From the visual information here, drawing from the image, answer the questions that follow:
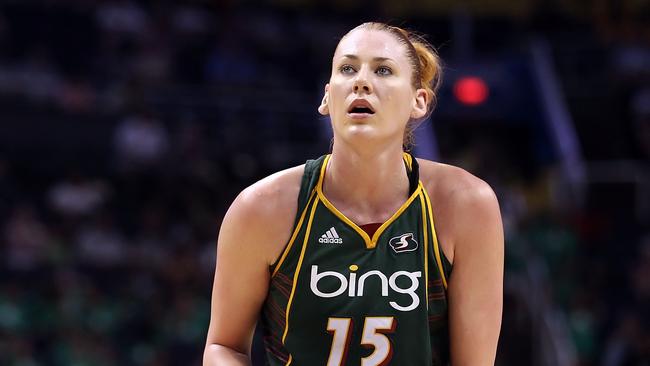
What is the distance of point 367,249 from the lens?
3.04 metres

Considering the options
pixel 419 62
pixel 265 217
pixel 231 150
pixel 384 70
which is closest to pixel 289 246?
pixel 265 217

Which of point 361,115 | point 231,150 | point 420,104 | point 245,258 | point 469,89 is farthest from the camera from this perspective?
point 469,89

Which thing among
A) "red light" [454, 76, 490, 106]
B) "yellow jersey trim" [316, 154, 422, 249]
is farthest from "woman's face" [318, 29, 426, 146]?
"red light" [454, 76, 490, 106]

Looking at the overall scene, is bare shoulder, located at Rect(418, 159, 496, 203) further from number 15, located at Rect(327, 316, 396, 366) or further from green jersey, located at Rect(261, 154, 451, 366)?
number 15, located at Rect(327, 316, 396, 366)

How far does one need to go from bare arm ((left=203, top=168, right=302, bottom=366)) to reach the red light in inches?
369

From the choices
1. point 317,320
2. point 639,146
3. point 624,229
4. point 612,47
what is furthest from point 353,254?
point 612,47

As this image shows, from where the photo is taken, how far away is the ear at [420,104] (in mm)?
3141

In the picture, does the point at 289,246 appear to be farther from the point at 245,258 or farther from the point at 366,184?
the point at 366,184

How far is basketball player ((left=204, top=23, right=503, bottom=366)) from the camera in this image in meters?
2.97

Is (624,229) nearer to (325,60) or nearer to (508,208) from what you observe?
(508,208)

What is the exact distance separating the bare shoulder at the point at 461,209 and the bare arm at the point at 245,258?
44 centimetres

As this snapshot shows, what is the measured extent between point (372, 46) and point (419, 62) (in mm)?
208

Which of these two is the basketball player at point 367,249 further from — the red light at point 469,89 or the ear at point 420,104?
the red light at point 469,89

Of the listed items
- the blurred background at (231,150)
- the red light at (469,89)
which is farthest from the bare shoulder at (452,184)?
the red light at (469,89)
